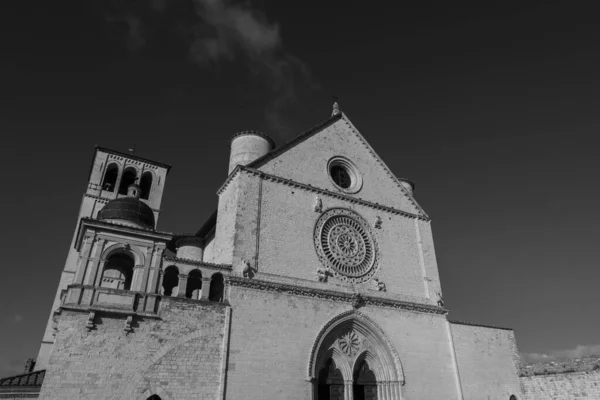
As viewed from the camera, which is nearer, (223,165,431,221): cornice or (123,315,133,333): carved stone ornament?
(123,315,133,333): carved stone ornament

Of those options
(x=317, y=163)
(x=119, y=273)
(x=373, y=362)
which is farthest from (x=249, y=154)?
(x=373, y=362)

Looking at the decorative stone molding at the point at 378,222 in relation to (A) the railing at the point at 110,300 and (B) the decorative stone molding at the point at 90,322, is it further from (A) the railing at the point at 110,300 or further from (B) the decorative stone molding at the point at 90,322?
(B) the decorative stone molding at the point at 90,322

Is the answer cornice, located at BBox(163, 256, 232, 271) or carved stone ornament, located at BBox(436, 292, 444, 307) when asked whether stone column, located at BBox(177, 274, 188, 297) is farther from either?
carved stone ornament, located at BBox(436, 292, 444, 307)

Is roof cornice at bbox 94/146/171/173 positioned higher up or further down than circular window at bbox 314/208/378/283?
higher up

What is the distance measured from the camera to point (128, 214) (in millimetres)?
15047

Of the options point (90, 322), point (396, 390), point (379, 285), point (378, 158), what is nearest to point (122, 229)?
point (90, 322)

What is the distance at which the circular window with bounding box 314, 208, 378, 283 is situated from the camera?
18281mm

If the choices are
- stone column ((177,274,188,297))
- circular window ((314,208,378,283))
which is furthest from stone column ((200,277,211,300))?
circular window ((314,208,378,283))

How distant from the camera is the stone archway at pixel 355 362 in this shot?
16281 millimetres

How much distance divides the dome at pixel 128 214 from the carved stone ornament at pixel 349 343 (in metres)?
9.33

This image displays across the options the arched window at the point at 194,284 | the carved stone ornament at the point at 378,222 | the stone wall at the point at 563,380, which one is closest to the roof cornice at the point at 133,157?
→ the arched window at the point at 194,284

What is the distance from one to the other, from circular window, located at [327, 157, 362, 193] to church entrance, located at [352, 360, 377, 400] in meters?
8.51

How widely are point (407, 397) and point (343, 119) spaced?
14281 millimetres

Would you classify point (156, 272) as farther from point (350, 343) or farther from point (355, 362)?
point (355, 362)
